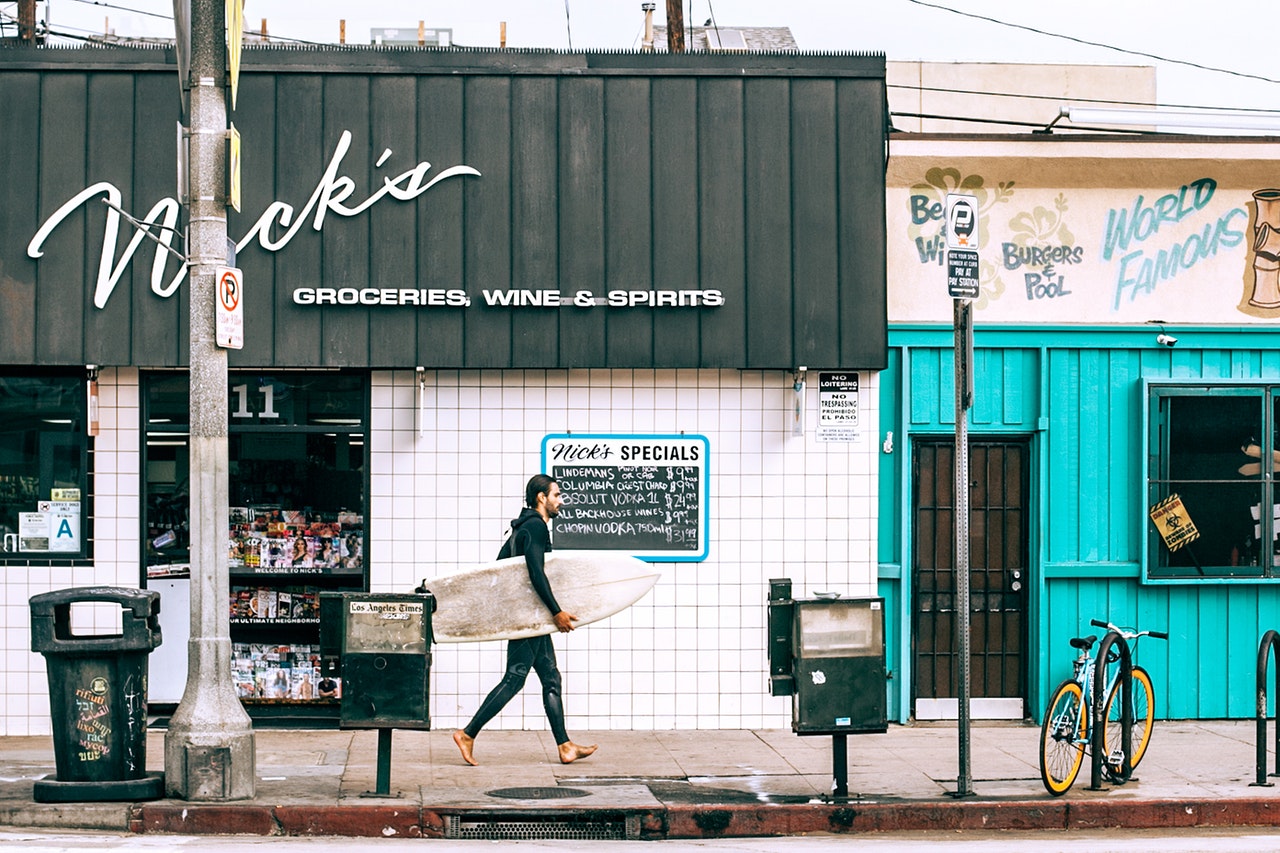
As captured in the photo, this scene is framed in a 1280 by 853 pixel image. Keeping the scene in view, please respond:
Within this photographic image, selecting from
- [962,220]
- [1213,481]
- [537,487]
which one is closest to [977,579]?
[1213,481]

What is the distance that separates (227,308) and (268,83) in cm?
302

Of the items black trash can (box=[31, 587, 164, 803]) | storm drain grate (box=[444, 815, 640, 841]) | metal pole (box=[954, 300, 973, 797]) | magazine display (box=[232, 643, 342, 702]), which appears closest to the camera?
storm drain grate (box=[444, 815, 640, 841])

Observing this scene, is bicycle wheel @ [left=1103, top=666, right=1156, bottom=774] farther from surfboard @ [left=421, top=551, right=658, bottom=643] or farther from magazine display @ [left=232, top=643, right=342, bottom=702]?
magazine display @ [left=232, top=643, right=342, bottom=702]

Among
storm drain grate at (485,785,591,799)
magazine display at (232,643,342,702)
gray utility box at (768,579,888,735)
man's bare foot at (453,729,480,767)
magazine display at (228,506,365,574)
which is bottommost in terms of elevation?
storm drain grate at (485,785,591,799)

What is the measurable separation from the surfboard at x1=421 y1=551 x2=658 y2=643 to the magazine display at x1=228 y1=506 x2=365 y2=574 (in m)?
1.12

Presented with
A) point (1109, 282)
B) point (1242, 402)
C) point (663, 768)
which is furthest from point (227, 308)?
point (1242, 402)

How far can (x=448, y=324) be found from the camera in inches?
452

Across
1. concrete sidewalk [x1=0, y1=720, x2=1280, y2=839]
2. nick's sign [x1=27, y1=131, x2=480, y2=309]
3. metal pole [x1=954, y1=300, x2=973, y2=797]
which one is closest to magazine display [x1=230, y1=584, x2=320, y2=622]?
concrete sidewalk [x1=0, y1=720, x2=1280, y2=839]

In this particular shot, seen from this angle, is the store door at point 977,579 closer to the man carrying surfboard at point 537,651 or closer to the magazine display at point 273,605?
the man carrying surfboard at point 537,651

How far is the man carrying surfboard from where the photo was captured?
1010 cm

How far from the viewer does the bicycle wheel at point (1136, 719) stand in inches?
384

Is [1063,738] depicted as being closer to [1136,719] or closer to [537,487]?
[1136,719]

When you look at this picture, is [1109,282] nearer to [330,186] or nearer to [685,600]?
[685,600]

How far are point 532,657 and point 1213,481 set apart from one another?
5843 millimetres
